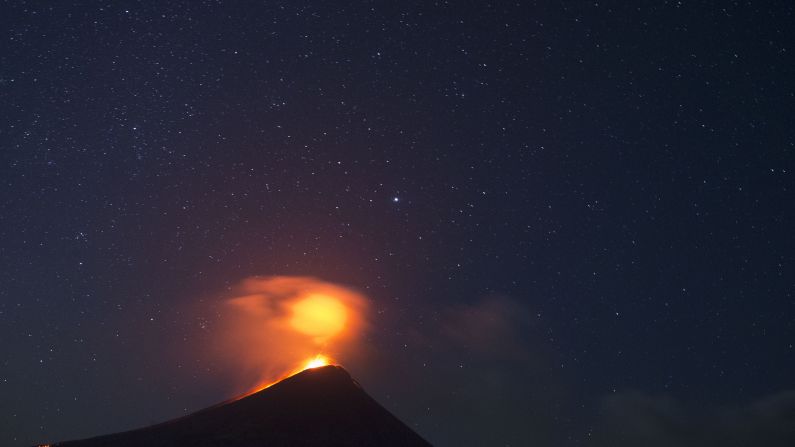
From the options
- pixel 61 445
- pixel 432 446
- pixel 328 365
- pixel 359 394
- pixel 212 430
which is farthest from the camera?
pixel 328 365

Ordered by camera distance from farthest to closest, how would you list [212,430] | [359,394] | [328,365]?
[328,365]
[359,394]
[212,430]

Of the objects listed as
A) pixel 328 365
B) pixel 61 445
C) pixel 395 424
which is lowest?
pixel 61 445

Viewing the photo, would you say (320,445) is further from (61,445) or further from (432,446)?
(61,445)

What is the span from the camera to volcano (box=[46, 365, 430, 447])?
25.4 metres

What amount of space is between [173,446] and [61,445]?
189 inches

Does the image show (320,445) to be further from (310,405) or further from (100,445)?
(100,445)

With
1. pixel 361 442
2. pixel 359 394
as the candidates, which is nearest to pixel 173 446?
pixel 361 442

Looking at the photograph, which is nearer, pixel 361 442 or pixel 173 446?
pixel 173 446

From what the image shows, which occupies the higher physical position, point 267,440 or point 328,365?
point 328,365

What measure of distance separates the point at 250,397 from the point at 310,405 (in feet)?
11.6

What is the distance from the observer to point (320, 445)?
83.9 ft

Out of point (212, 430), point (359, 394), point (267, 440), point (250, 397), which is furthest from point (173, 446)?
point (359, 394)

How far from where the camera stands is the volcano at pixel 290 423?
25.4m

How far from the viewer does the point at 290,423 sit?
27.4m
